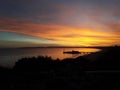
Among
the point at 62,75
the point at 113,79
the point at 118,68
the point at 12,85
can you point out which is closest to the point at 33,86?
the point at 12,85

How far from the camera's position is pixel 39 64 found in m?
23.6

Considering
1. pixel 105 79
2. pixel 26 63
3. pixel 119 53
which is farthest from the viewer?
pixel 26 63

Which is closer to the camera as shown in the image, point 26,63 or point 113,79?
point 113,79

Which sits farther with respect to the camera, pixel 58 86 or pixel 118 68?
pixel 118 68

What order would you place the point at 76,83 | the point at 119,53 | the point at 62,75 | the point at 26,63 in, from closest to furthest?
the point at 76,83 → the point at 62,75 → the point at 119,53 → the point at 26,63

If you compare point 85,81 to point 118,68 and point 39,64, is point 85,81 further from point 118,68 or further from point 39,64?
point 39,64

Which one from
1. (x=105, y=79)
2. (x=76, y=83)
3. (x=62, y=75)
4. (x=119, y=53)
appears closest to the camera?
(x=76, y=83)

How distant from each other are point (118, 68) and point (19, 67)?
843cm

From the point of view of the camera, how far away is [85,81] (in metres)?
15.1

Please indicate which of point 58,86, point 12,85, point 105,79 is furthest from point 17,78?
point 105,79

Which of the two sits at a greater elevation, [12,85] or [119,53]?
[119,53]

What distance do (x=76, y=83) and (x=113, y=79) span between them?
3089 mm

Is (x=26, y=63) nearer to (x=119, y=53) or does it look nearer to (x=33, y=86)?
(x=119, y=53)

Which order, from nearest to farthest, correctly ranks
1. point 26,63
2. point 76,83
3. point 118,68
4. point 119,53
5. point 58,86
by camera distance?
point 58,86
point 76,83
point 118,68
point 119,53
point 26,63
